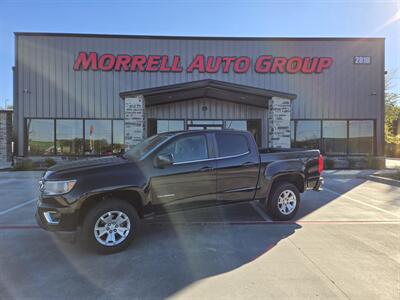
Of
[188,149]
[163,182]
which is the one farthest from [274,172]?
[163,182]

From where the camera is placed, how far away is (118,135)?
17.5 metres

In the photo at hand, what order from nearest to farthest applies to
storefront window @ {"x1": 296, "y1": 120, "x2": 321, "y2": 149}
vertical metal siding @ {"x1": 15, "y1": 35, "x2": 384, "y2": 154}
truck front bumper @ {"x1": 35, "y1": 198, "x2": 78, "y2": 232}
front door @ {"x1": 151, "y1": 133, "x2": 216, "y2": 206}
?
1. truck front bumper @ {"x1": 35, "y1": 198, "x2": 78, "y2": 232}
2. front door @ {"x1": 151, "y1": 133, "x2": 216, "y2": 206}
3. vertical metal siding @ {"x1": 15, "y1": 35, "x2": 384, "y2": 154}
4. storefront window @ {"x1": 296, "y1": 120, "x2": 321, "y2": 149}

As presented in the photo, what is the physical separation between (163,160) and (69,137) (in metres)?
14.3

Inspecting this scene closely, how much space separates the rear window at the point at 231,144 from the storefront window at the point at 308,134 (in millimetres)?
12853

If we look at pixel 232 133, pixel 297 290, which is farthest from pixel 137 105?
pixel 297 290

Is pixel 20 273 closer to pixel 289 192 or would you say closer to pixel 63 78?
pixel 289 192

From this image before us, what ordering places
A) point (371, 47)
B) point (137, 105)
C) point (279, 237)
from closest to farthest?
point (279, 237) < point (137, 105) < point (371, 47)

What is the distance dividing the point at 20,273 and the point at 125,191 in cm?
172

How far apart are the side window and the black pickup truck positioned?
0.02 metres

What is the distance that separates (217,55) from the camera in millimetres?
17844

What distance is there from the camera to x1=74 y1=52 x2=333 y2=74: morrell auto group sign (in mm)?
17234

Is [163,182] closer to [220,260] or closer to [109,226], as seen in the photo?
[109,226]

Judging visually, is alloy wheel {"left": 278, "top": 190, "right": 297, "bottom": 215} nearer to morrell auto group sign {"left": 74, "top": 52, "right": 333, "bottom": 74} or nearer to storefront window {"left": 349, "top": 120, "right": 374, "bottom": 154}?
morrell auto group sign {"left": 74, "top": 52, "right": 333, "bottom": 74}

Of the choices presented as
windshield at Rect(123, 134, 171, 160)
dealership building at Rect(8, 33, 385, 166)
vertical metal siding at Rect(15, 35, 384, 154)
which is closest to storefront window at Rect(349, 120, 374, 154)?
dealership building at Rect(8, 33, 385, 166)
